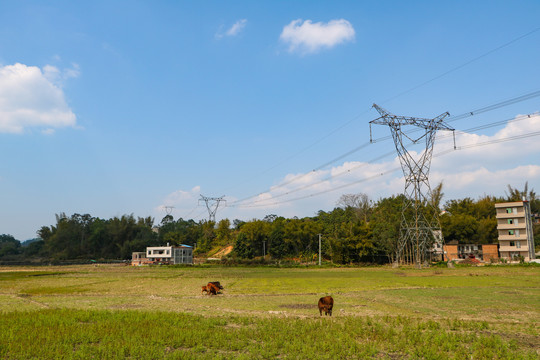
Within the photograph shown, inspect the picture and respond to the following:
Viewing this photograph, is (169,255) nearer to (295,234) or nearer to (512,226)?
(295,234)


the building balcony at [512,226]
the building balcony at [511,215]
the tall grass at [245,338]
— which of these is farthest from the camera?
the building balcony at [511,215]

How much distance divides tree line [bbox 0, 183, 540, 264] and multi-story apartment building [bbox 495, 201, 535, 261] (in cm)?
1223

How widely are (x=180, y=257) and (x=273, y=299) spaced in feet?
300

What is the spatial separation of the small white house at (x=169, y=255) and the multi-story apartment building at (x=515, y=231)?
85.2m

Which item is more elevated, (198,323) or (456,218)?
(456,218)

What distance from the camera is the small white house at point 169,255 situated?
109 metres

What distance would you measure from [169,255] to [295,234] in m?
37.9

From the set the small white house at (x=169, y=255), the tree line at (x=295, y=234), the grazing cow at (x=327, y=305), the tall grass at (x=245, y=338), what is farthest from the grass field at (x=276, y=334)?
the small white house at (x=169, y=255)

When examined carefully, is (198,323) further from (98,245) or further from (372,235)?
(98,245)

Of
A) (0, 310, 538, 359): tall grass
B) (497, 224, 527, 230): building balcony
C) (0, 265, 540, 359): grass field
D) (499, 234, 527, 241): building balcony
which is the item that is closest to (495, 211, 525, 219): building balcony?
(497, 224, 527, 230): building balcony

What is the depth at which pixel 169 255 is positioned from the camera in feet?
358

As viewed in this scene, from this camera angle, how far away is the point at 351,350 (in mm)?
11273

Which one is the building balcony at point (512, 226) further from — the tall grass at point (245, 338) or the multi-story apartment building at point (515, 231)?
the tall grass at point (245, 338)

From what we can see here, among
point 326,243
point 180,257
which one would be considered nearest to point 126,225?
point 180,257
